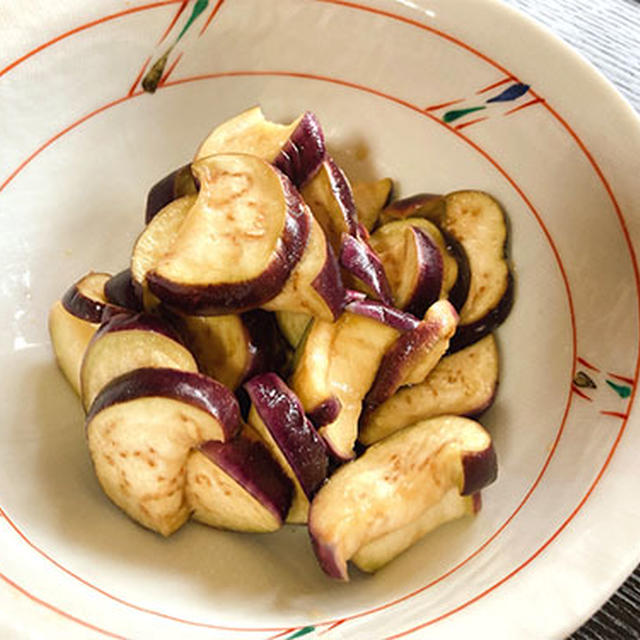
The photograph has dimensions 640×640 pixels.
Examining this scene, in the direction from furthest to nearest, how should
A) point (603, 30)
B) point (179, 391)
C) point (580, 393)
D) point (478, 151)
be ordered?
point (603, 30) < point (478, 151) < point (580, 393) < point (179, 391)

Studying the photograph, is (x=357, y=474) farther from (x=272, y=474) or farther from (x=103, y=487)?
(x=103, y=487)

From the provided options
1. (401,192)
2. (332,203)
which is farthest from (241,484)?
(401,192)

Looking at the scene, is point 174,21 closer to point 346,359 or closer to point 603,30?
point 346,359

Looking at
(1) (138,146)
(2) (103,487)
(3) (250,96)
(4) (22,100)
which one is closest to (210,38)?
(3) (250,96)

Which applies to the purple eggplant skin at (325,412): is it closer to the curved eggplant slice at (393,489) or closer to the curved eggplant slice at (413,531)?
the curved eggplant slice at (393,489)

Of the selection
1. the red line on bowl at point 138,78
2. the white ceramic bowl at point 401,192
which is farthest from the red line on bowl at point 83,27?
the red line on bowl at point 138,78

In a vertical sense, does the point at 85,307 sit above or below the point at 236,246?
below

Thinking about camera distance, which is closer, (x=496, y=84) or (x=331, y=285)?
(x=331, y=285)
